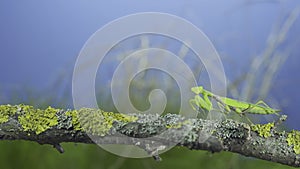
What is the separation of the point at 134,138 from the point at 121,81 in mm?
798

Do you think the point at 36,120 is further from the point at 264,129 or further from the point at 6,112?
the point at 264,129

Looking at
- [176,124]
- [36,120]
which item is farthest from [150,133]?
[36,120]

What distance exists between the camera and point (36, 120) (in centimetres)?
55

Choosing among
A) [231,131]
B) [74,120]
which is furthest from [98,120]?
[231,131]

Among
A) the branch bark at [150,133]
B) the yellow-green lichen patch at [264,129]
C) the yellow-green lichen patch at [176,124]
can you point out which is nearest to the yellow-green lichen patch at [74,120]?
the branch bark at [150,133]

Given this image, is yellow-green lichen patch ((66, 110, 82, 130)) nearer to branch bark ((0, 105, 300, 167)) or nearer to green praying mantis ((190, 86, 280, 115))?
branch bark ((0, 105, 300, 167))

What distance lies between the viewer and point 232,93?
1416mm

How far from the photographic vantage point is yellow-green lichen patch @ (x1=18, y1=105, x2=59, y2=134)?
0.54 m

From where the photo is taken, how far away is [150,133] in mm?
533

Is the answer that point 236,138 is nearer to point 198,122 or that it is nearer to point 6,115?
point 198,122

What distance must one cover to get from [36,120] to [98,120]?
0.08m

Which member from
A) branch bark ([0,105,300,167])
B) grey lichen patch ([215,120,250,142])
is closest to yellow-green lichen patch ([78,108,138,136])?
branch bark ([0,105,300,167])

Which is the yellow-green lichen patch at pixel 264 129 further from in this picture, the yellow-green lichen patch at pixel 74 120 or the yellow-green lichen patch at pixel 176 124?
the yellow-green lichen patch at pixel 74 120

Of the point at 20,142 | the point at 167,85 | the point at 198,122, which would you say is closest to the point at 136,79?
the point at 167,85
